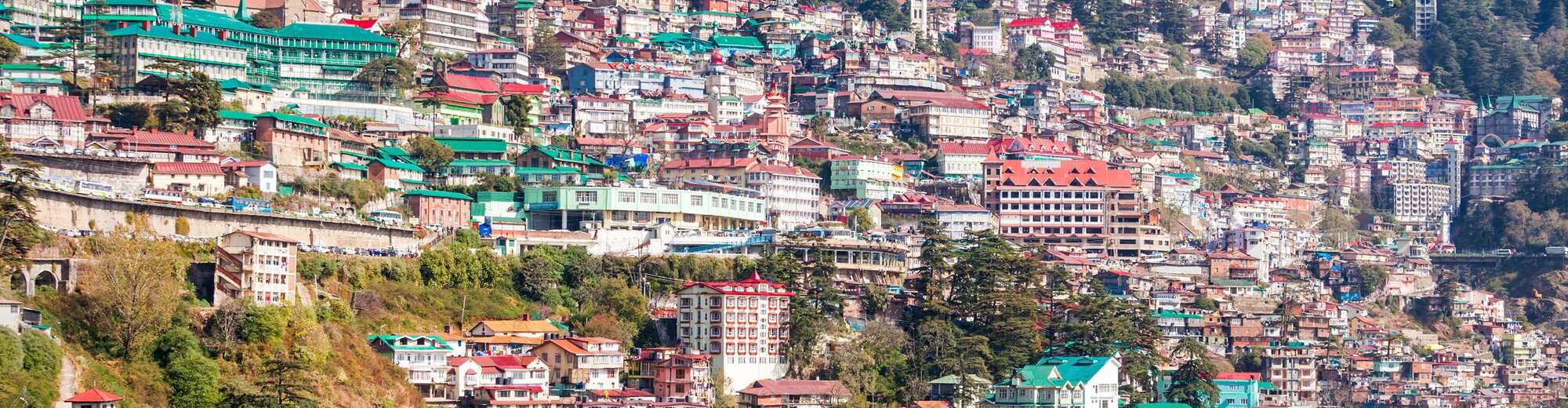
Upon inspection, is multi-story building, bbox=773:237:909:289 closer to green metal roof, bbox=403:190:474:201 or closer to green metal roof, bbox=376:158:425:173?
green metal roof, bbox=403:190:474:201

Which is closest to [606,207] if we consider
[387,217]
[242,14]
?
[387,217]

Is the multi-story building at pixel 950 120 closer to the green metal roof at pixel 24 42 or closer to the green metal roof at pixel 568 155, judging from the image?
the green metal roof at pixel 568 155

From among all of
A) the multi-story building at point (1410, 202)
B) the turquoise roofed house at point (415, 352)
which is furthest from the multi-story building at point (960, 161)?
the turquoise roofed house at point (415, 352)

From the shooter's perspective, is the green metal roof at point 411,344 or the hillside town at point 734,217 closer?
the hillside town at point 734,217

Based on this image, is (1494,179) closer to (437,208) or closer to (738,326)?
(738,326)

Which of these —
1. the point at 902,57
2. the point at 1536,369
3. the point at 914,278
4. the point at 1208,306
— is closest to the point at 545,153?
the point at 914,278
